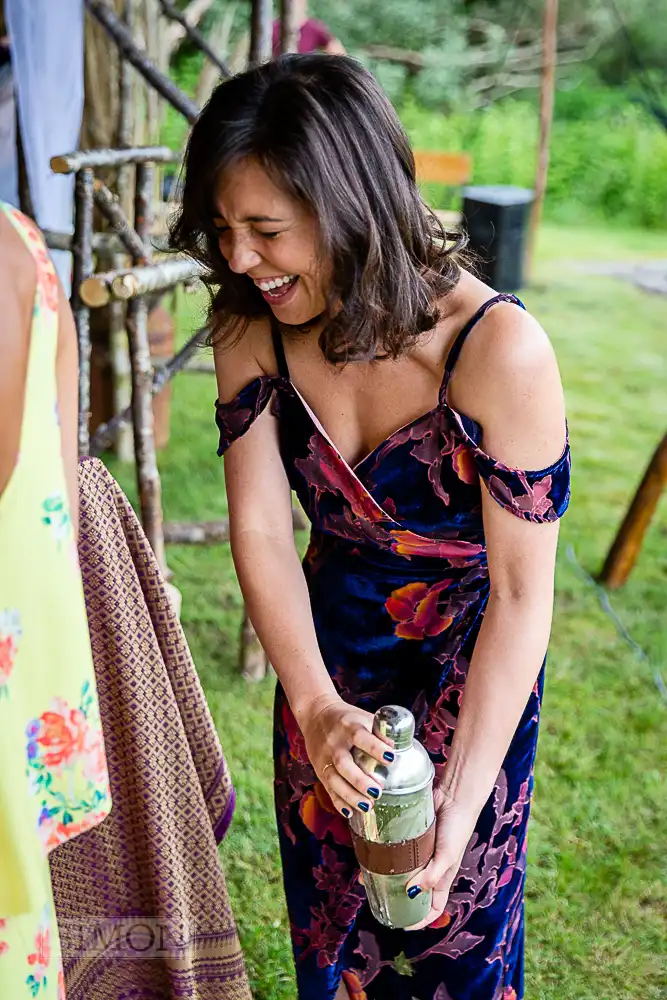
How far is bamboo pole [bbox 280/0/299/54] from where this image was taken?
303cm

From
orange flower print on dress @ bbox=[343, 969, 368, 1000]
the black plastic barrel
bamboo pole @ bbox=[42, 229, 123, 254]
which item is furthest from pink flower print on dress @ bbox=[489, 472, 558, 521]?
the black plastic barrel

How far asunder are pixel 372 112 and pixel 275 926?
1.84 meters

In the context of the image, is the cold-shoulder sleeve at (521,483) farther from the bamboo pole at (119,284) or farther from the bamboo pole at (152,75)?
the bamboo pole at (152,75)

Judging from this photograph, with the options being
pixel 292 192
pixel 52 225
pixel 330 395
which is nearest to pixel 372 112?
pixel 292 192

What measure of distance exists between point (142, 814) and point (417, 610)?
21.2 inches

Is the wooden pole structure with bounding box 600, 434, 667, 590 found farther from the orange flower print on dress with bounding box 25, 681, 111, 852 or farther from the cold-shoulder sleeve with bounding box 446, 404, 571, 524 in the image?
the orange flower print on dress with bounding box 25, 681, 111, 852

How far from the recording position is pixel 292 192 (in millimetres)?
1312

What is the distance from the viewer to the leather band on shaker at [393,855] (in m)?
1.27

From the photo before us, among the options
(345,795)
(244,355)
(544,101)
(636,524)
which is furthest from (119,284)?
(544,101)

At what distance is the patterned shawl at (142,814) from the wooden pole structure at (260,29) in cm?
197

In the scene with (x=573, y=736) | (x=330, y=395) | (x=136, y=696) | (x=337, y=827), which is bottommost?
(x=573, y=736)

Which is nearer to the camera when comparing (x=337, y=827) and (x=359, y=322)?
(x=359, y=322)

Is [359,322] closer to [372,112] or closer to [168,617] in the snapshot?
[372,112]

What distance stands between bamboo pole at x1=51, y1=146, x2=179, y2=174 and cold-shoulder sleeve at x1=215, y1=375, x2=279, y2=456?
4.22 ft
